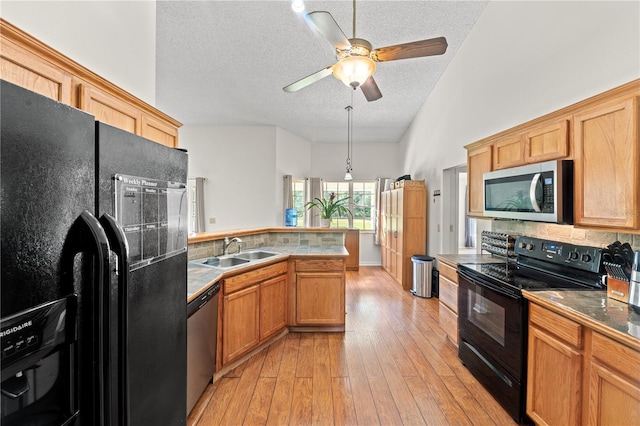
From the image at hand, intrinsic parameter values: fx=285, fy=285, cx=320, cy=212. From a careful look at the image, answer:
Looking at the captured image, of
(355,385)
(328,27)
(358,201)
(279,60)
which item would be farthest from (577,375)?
(358,201)

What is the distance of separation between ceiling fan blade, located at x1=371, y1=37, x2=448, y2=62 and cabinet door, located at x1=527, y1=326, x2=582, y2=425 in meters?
1.97

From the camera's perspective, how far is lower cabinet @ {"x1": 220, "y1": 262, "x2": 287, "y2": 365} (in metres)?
2.38

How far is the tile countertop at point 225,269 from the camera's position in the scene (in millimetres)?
1987

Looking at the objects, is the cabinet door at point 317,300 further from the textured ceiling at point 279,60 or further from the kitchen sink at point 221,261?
the textured ceiling at point 279,60

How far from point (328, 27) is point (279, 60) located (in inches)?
76.5

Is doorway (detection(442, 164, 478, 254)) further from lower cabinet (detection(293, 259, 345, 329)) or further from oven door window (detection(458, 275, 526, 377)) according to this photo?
lower cabinet (detection(293, 259, 345, 329))

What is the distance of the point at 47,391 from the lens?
2.02 ft

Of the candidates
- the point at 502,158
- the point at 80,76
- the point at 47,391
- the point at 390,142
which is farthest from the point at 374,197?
the point at 47,391

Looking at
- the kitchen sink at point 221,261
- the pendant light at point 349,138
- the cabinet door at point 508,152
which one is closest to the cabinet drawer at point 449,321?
the cabinet door at point 508,152

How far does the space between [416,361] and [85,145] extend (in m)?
2.86

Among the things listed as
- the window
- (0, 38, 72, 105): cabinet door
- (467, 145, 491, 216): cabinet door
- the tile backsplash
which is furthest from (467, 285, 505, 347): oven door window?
the window

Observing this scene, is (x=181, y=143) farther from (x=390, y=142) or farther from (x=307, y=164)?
(x=390, y=142)

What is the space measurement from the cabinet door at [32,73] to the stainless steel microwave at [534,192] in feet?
8.94

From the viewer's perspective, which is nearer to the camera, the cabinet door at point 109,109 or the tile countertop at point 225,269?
the cabinet door at point 109,109
